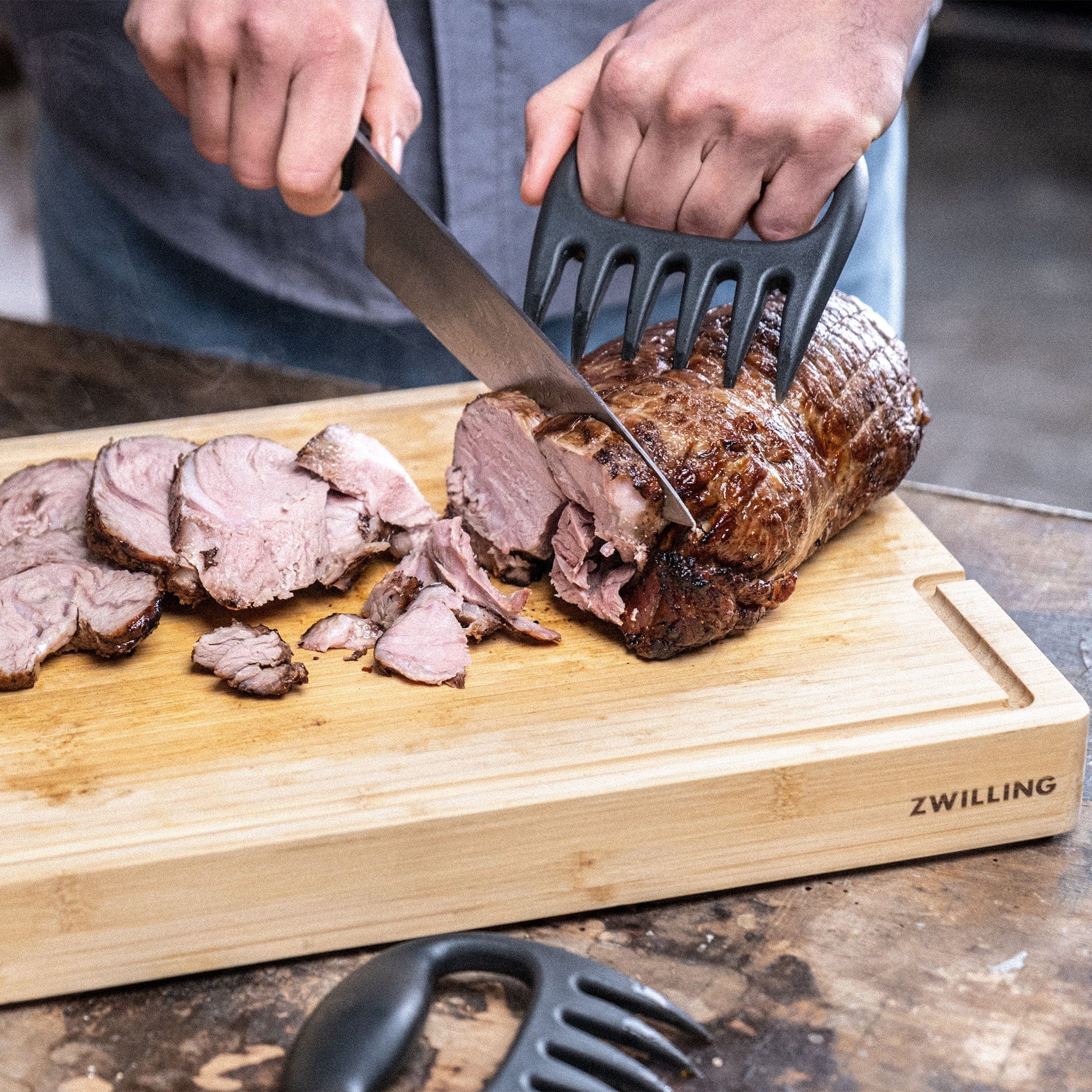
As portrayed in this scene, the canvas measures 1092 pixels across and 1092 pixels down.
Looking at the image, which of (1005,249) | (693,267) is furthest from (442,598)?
(1005,249)

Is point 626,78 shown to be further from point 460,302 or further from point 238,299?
point 238,299

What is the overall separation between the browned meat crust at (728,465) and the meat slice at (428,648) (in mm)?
320

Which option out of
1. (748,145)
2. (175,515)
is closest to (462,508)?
(175,515)

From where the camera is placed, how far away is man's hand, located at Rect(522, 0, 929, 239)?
7.89ft

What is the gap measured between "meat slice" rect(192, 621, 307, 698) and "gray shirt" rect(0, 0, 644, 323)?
156 centimetres

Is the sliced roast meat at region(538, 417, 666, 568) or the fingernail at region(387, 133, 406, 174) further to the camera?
the fingernail at region(387, 133, 406, 174)

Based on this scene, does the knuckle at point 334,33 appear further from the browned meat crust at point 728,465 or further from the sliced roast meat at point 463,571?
the sliced roast meat at point 463,571

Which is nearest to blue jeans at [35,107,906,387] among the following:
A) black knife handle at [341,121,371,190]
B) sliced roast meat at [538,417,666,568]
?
black knife handle at [341,121,371,190]

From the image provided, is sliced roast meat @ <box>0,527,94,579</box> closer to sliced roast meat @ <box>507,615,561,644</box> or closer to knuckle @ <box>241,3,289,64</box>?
sliced roast meat @ <box>507,615,561,644</box>

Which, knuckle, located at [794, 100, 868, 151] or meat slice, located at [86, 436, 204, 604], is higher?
knuckle, located at [794, 100, 868, 151]

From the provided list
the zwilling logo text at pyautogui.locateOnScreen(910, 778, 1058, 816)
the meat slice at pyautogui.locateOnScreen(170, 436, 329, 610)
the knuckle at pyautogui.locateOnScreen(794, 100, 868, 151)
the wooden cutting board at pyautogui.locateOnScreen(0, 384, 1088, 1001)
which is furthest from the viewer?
the meat slice at pyautogui.locateOnScreen(170, 436, 329, 610)

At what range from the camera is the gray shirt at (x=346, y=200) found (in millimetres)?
3441

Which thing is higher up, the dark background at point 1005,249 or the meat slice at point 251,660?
the meat slice at point 251,660

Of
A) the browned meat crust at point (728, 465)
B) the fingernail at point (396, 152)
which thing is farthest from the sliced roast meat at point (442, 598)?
the fingernail at point (396, 152)
